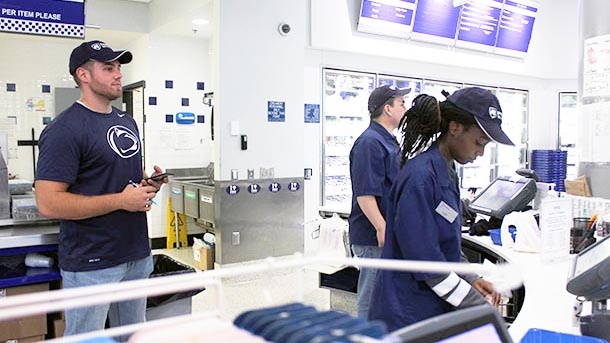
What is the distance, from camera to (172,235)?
278 inches

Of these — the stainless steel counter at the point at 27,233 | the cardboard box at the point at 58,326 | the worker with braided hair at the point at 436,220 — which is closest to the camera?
the worker with braided hair at the point at 436,220

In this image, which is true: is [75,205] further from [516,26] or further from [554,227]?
[516,26]

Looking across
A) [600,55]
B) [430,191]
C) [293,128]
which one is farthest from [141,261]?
[293,128]

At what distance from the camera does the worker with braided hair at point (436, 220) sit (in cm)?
162

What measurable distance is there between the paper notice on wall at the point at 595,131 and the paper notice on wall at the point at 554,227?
1.27 meters

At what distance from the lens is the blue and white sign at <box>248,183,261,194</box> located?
5414 mm

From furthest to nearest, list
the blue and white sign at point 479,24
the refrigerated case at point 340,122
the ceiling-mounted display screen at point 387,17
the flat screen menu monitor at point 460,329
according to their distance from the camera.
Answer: the blue and white sign at point 479,24 < the refrigerated case at point 340,122 < the ceiling-mounted display screen at point 387,17 < the flat screen menu monitor at point 460,329

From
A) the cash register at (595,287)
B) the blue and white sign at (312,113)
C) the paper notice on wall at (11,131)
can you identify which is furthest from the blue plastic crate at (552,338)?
the paper notice on wall at (11,131)

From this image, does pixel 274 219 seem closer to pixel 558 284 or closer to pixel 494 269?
pixel 558 284

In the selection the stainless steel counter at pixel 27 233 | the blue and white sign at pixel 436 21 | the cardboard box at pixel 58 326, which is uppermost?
the blue and white sign at pixel 436 21

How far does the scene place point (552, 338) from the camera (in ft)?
4.55

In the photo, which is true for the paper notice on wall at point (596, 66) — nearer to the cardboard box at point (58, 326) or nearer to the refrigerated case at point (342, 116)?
the refrigerated case at point (342, 116)

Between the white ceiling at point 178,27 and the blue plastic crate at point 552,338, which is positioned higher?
the white ceiling at point 178,27

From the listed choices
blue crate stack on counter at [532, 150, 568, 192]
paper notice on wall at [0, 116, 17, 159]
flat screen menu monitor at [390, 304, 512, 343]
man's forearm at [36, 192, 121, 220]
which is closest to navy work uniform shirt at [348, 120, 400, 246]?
man's forearm at [36, 192, 121, 220]
